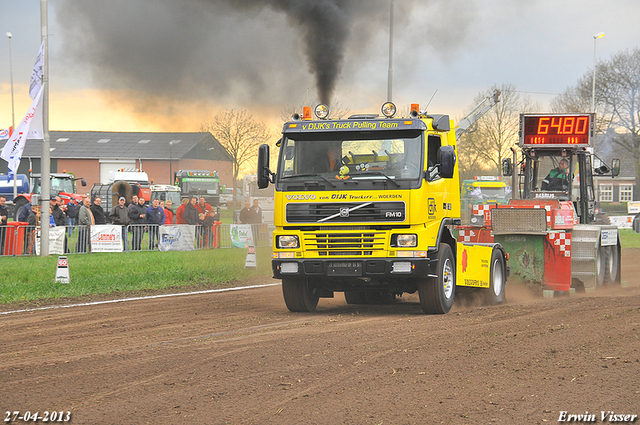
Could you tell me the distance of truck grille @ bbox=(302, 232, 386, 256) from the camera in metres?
10.3

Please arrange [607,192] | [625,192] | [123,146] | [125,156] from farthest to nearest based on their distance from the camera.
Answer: [607,192] < [625,192] < [123,146] < [125,156]

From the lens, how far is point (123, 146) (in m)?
74.4

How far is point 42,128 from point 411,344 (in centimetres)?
1538

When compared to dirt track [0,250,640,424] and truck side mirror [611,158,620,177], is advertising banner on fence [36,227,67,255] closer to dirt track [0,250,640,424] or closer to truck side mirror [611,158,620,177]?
dirt track [0,250,640,424]

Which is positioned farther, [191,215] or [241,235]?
[191,215]

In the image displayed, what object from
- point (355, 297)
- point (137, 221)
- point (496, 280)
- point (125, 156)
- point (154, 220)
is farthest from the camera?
→ point (125, 156)

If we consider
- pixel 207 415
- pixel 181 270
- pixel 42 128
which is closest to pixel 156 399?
pixel 207 415

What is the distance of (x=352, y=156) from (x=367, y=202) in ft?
2.49

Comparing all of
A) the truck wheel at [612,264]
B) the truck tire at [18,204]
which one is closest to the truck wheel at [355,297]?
the truck wheel at [612,264]

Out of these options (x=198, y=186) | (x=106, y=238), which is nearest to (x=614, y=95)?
(x=198, y=186)

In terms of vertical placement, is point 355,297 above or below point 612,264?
below

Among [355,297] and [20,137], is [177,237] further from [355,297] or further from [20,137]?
[355,297]

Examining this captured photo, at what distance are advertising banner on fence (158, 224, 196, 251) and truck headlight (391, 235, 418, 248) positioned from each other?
1493cm

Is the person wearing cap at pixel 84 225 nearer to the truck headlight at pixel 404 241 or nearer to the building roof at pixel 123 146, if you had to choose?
the truck headlight at pixel 404 241
